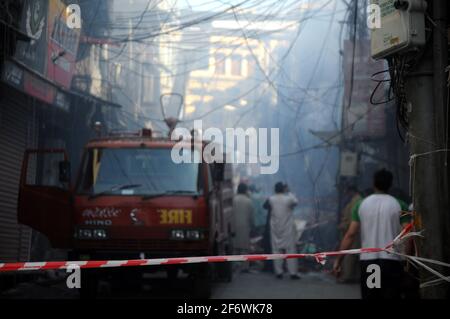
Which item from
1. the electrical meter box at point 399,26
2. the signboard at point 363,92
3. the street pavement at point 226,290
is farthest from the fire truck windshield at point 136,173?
the signboard at point 363,92

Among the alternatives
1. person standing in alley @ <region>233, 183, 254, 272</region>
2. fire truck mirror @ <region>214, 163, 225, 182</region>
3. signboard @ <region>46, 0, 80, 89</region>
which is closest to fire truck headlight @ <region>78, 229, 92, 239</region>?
fire truck mirror @ <region>214, 163, 225, 182</region>

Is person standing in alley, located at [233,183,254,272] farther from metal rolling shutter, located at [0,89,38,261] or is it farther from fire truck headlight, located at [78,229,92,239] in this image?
fire truck headlight, located at [78,229,92,239]

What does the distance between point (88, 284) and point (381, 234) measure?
4117mm

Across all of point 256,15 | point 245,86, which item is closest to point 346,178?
point 256,15

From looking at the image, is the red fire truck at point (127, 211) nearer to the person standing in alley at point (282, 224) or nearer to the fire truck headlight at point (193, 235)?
the fire truck headlight at point (193, 235)

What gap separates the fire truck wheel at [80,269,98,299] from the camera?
7.88 metres

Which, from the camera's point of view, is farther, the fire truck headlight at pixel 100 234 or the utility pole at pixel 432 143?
the fire truck headlight at pixel 100 234

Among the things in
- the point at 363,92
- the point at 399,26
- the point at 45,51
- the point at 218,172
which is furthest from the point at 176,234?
the point at 363,92

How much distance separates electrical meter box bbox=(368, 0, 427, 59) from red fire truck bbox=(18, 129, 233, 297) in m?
4.30

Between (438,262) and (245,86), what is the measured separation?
3335 centimetres

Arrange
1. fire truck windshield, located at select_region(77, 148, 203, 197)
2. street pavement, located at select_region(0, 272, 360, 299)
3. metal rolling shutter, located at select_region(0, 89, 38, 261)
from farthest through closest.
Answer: metal rolling shutter, located at select_region(0, 89, 38, 261) → street pavement, located at select_region(0, 272, 360, 299) → fire truck windshield, located at select_region(77, 148, 203, 197)

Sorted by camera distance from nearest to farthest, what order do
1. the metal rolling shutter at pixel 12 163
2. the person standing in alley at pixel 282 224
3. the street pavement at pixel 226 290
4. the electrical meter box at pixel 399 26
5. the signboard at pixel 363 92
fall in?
the electrical meter box at pixel 399 26 → the street pavement at pixel 226 290 → the metal rolling shutter at pixel 12 163 → the person standing in alley at pixel 282 224 → the signboard at pixel 363 92

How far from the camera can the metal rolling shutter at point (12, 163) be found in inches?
394
